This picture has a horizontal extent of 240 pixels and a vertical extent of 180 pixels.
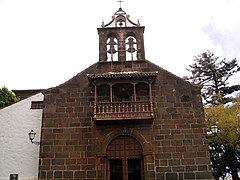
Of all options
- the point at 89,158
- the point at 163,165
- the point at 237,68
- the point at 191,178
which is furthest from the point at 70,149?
the point at 237,68

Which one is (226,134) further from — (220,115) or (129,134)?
(129,134)

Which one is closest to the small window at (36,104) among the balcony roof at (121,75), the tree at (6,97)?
the balcony roof at (121,75)

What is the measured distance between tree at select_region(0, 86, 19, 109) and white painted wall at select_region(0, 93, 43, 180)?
15.2 ft

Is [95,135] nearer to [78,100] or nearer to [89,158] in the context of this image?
[89,158]

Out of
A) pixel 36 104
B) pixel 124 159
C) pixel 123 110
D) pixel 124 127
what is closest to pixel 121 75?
pixel 123 110

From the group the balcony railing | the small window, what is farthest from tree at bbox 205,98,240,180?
the small window

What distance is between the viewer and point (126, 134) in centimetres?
1367

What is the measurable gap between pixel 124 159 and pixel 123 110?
2227 millimetres

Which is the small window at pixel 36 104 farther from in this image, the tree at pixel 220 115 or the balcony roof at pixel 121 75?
the tree at pixel 220 115

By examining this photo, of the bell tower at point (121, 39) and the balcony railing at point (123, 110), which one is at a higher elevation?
the bell tower at point (121, 39)

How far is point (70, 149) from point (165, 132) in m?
4.47

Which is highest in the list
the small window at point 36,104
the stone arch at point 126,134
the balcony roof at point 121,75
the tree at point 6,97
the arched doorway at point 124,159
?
the tree at point 6,97

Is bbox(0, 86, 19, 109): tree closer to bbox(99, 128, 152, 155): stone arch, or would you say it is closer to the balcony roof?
the balcony roof

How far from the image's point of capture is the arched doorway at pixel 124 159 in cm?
1316
